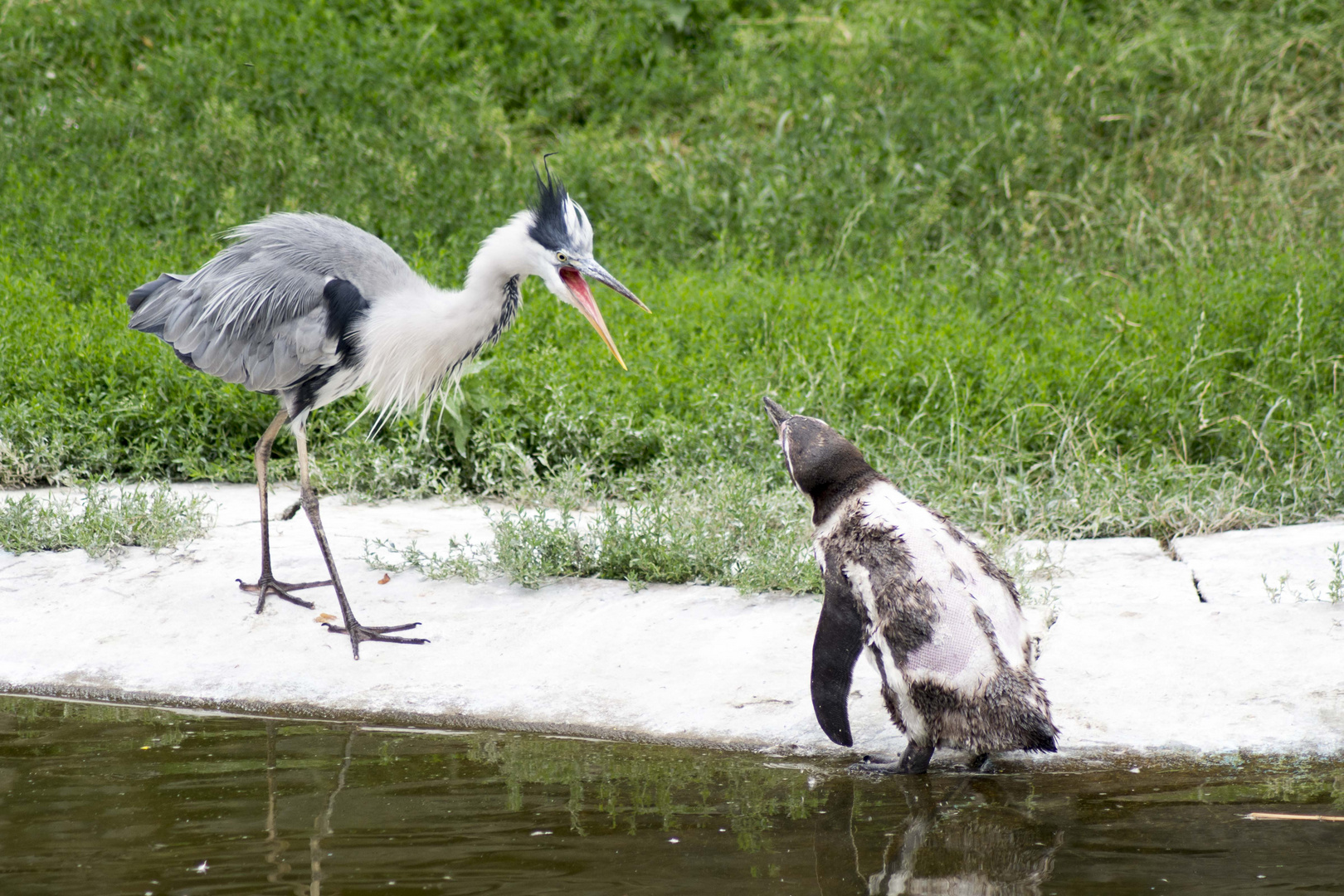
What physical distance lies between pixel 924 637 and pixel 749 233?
5481 millimetres

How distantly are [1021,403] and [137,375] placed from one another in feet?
14.9

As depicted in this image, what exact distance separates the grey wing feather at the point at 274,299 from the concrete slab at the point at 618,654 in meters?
0.80

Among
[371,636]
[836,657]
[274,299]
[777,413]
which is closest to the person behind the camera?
[836,657]

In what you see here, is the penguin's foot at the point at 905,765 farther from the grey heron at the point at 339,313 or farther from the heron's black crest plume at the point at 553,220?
the heron's black crest plume at the point at 553,220

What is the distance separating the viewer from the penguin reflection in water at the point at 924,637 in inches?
141

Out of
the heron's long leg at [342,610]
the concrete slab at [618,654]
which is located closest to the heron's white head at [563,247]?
the concrete slab at [618,654]

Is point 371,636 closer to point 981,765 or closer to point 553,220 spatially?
point 553,220

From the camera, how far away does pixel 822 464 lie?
13.1ft

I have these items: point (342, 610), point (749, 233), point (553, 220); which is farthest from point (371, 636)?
point (749, 233)

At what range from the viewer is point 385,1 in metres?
11.0

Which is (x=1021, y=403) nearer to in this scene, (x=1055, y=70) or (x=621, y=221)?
(x=621, y=221)

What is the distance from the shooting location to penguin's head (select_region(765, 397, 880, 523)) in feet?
13.1

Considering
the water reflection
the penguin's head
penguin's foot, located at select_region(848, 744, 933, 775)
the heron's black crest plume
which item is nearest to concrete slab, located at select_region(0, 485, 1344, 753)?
penguin's foot, located at select_region(848, 744, 933, 775)

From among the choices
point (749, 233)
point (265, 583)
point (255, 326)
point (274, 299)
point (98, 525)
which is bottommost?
point (265, 583)
